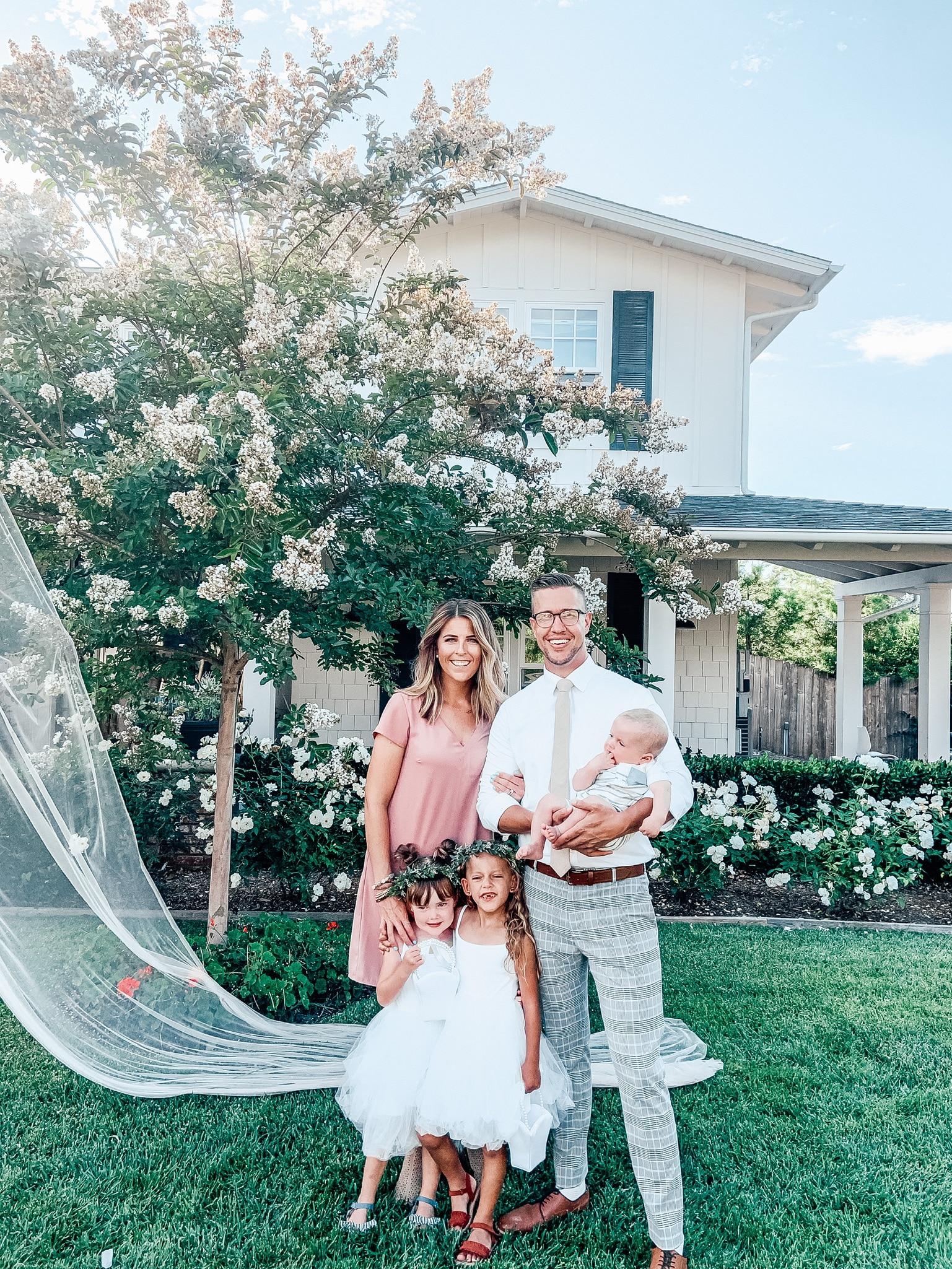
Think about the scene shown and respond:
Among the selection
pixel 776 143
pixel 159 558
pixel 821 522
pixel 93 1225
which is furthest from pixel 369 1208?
pixel 776 143

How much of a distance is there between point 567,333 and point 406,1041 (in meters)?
8.30

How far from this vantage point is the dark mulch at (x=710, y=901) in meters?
6.21

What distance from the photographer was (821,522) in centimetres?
847

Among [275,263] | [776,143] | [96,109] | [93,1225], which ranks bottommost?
[93,1225]

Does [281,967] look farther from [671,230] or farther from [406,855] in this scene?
[671,230]

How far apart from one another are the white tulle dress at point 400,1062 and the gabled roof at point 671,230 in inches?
331

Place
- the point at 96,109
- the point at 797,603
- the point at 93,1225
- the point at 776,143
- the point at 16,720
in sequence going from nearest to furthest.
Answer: the point at 93,1225
the point at 16,720
the point at 96,109
the point at 776,143
the point at 797,603

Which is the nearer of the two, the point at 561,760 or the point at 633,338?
the point at 561,760

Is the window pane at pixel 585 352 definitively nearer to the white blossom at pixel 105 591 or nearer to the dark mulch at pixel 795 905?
the dark mulch at pixel 795 905

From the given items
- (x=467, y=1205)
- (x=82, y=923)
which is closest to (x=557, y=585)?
(x=467, y=1205)

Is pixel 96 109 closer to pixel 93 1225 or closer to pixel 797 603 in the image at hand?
pixel 93 1225

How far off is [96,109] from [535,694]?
3461 millimetres

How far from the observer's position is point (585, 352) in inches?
372

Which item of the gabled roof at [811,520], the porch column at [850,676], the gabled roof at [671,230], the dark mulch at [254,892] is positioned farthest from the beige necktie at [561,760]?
the porch column at [850,676]
